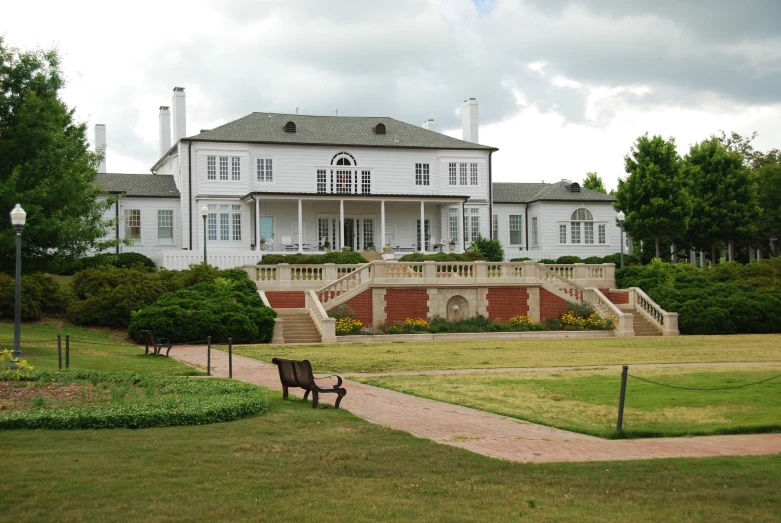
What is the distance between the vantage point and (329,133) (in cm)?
5312

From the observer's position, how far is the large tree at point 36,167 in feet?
76.4

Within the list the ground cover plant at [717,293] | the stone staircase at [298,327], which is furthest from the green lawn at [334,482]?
the ground cover plant at [717,293]

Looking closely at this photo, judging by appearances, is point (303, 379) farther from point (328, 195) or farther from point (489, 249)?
point (489, 249)

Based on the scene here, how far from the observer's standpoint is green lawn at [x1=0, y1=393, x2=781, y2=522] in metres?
8.09

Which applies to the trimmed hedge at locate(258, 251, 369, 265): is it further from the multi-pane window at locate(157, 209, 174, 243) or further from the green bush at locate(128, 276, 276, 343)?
the multi-pane window at locate(157, 209, 174, 243)

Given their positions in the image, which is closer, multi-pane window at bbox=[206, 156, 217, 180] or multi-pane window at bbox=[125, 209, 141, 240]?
multi-pane window at bbox=[206, 156, 217, 180]

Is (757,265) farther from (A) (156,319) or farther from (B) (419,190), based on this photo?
(A) (156,319)

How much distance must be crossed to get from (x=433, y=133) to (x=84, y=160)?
29173 mm

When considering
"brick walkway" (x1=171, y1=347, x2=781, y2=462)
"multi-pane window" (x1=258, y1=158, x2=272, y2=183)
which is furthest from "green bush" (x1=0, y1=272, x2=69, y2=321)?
"multi-pane window" (x1=258, y1=158, x2=272, y2=183)

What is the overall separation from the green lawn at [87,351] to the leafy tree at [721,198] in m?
39.1

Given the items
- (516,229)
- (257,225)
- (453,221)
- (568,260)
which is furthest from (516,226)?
(257,225)

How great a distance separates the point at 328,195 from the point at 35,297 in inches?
810

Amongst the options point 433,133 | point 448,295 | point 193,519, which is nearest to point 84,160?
point 448,295

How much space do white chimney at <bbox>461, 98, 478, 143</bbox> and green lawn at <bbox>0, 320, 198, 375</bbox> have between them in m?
33.1
